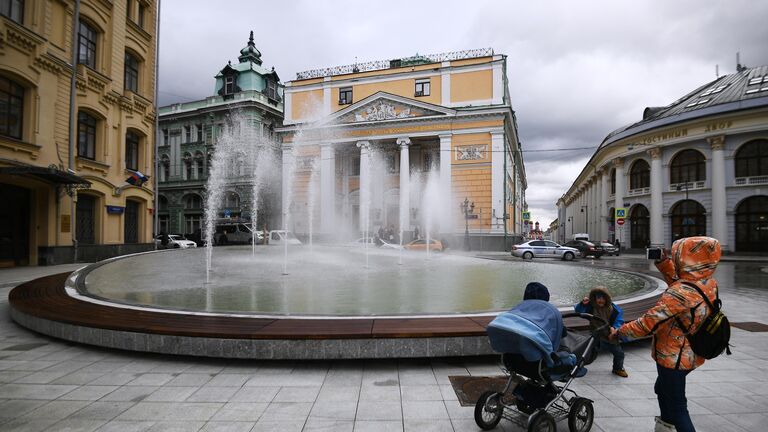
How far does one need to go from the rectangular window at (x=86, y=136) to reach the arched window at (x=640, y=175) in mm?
47177

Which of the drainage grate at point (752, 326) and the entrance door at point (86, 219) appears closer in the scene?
the drainage grate at point (752, 326)

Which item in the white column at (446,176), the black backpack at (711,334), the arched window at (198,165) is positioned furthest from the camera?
the arched window at (198,165)

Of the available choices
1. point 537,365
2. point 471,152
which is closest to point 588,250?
point 471,152

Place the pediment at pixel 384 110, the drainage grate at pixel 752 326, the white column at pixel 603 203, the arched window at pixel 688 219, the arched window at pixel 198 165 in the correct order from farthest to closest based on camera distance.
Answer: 1. the white column at pixel 603 203
2. the arched window at pixel 198 165
3. the pediment at pixel 384 110
4. the arched window at pixel 688 219
5. the drainage grate at pixel 752 326

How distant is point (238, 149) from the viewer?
51.2 m

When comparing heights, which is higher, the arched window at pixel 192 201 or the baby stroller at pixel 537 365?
the arched window at pixel 192 201

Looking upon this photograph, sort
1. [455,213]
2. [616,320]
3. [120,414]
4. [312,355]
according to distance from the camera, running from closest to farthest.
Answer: [120,414], [616,320], [312,355], [455,213]

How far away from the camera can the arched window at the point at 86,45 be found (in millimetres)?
20205

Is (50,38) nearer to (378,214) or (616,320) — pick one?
(616,320)

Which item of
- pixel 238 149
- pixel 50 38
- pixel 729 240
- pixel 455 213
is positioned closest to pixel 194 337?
pixel 50 38

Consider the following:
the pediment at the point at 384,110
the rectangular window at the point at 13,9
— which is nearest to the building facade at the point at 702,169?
the pediment at the point at 384,110

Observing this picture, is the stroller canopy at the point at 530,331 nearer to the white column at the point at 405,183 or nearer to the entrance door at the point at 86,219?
the entrance door at the point at 86,219

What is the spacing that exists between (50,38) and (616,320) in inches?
943

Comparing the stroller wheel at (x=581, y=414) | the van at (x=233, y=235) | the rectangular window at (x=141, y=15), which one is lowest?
the stroller wheel at (x=581, y=414)
